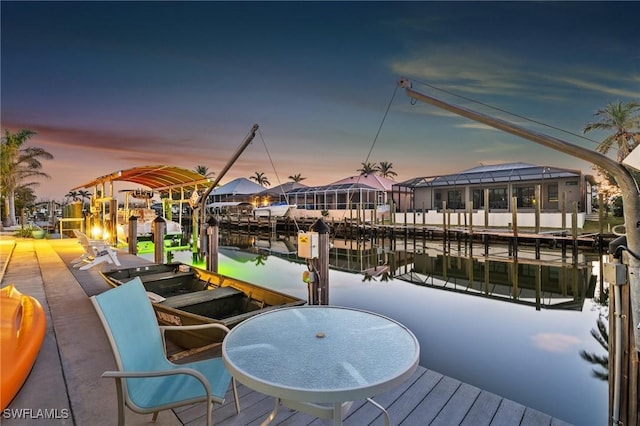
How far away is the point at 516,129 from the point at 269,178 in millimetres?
64173

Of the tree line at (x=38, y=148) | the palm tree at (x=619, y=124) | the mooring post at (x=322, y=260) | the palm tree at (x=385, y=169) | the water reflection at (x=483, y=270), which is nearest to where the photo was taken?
the mooring post at (x=322, y=260)

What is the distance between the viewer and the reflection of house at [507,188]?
20.9m

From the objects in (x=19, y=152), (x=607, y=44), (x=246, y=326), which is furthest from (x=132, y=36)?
(x=19, y=152)

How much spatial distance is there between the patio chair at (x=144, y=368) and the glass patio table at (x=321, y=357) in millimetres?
292

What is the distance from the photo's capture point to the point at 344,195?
32.6 meters

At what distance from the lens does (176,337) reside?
12.5 feet

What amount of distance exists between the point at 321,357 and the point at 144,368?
123cm

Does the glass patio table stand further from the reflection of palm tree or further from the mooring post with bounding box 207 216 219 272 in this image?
the mooring post with bounding box 207 216 219 272

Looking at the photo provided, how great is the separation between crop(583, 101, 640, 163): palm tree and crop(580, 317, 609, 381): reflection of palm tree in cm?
2090

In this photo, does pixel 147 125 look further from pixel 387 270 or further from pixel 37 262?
pixel 387 270

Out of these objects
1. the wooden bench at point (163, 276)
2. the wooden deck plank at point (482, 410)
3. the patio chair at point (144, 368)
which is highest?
the patio chair at point (144, 368)

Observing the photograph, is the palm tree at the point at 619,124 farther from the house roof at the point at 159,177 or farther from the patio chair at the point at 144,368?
the patio chair at the point at 144,368

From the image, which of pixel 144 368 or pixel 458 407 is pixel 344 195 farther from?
pixel 144 368

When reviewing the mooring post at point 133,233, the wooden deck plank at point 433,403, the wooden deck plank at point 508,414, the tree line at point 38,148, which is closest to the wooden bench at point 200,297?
the wooden deck plank at point 433,403
